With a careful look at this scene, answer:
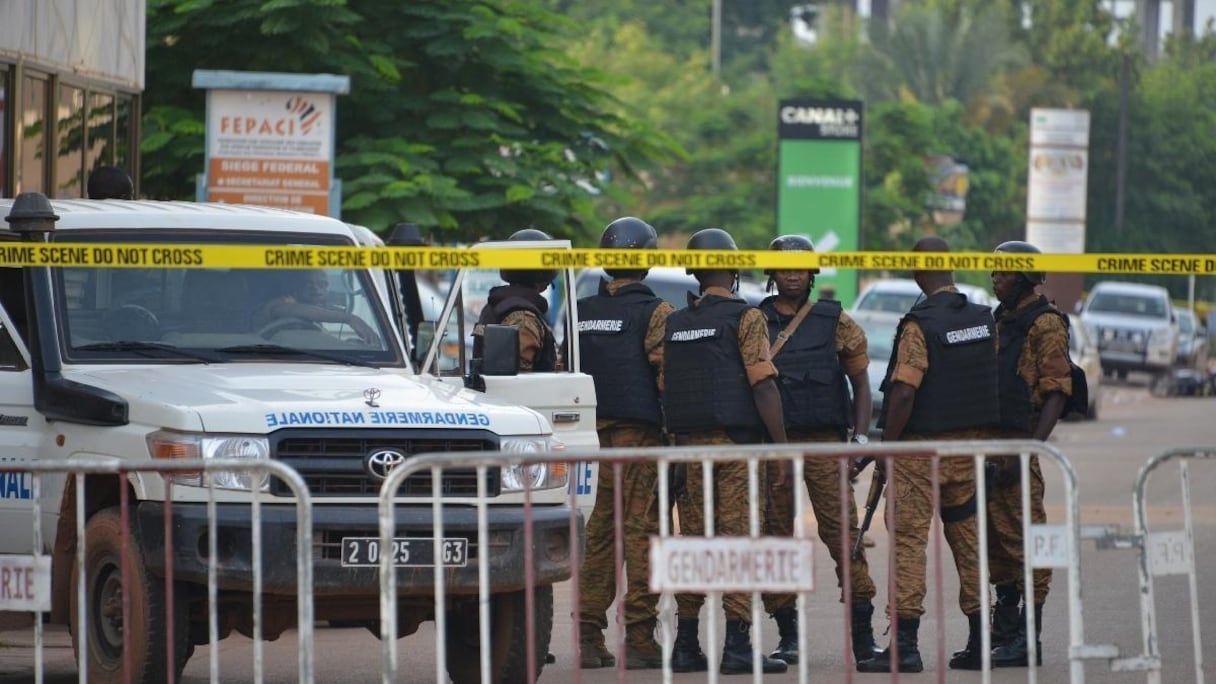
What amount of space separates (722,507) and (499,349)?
1.20 m

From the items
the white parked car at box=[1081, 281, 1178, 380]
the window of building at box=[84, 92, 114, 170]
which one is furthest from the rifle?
the white parked car at box=[1081, 281, 1178, 380]

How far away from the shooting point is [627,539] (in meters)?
10.2

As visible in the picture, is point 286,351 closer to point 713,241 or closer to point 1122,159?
point 713,241

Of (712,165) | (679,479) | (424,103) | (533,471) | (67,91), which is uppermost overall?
(712,165)

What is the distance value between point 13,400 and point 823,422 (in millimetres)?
3587

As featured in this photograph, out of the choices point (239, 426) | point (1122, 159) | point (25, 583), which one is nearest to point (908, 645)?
point (239, 426)

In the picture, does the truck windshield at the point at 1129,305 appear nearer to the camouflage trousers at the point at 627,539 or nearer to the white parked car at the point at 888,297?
the white parked car at the point at 888,297

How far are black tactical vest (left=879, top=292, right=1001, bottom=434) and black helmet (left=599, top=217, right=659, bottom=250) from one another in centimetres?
125

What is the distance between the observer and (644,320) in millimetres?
10383

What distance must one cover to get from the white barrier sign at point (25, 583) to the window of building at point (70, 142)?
9.63 metres

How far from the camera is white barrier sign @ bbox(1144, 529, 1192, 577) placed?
24.6 ft

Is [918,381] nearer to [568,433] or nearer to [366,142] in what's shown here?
[568,433]

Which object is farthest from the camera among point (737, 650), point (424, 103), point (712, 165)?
point (712, 165)

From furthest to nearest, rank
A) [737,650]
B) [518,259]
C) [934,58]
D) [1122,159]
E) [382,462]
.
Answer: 1. [934,58]
2. [1122,159]
3. [518,259]
4. [737,650]
5. [382,462]
